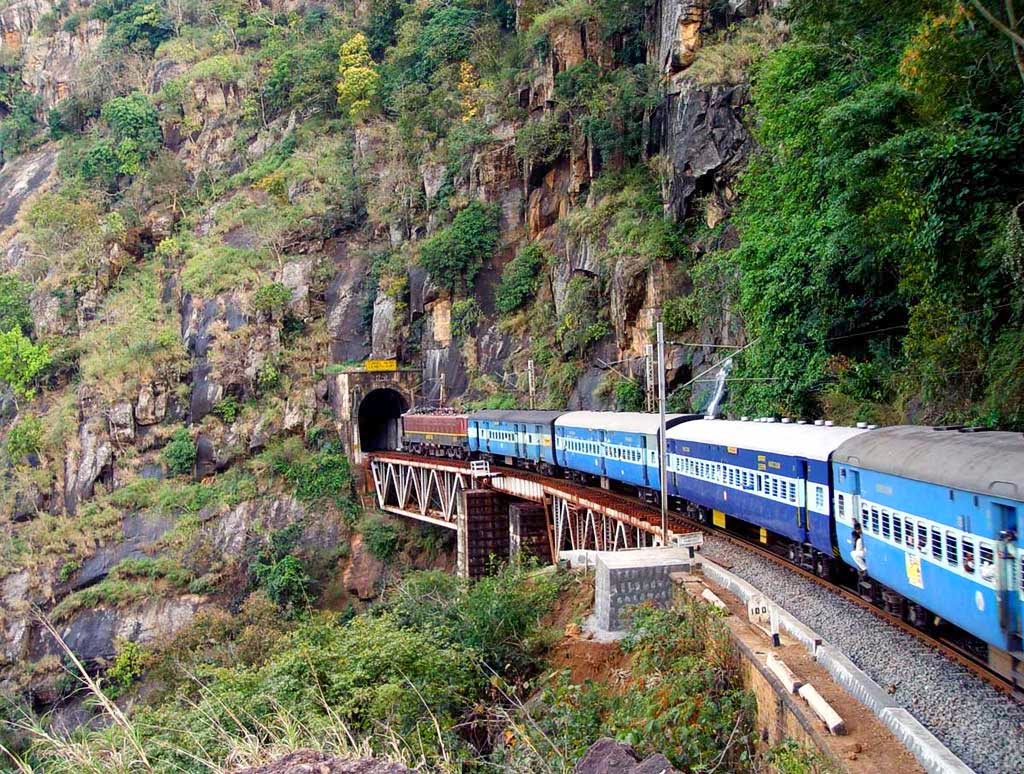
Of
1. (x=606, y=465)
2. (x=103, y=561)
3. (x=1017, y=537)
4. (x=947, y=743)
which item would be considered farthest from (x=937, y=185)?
(x=103, y=561)

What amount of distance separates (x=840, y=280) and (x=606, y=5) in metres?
25.4

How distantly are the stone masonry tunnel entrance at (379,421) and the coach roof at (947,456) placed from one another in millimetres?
42024

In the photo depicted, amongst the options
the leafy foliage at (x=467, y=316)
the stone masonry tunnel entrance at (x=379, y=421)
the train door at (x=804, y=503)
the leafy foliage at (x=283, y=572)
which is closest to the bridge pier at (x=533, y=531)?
the leafy foliage at (x=283, y=572)

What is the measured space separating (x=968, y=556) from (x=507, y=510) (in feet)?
82.8

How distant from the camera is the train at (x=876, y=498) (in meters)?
9.02

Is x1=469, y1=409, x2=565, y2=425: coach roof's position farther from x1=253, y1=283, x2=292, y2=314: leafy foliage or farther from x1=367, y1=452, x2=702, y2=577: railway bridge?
x1=253, y1=283, x2=292, y2=314: leafy foliage

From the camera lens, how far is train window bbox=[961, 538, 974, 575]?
9422 mm

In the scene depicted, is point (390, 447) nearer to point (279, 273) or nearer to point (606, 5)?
point (279, 273)

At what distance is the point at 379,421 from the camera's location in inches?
2188

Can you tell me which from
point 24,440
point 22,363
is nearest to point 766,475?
point 24,440

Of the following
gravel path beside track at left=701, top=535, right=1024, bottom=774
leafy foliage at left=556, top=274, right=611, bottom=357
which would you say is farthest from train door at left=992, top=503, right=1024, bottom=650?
leafy foliage at left=556, top=274, right=611, bottom=357

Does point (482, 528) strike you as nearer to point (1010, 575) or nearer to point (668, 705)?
point (668, 705)

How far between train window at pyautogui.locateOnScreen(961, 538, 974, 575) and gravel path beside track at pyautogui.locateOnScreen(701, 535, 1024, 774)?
1.32 metres

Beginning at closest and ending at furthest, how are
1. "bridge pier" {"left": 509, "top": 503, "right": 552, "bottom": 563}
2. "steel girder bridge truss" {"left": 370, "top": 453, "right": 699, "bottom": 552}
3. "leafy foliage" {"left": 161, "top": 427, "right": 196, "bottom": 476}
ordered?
"steel girder bridge truss" {"left": 370, "top": 453, "right": 699, "bottom": 552}, "bridge pier" {"left": 509, "top": 503, "right": 552, "bottom": 563}, "leafy foliage" {"left": 161, "top": 427, "right": 196, "bottom": 476}
